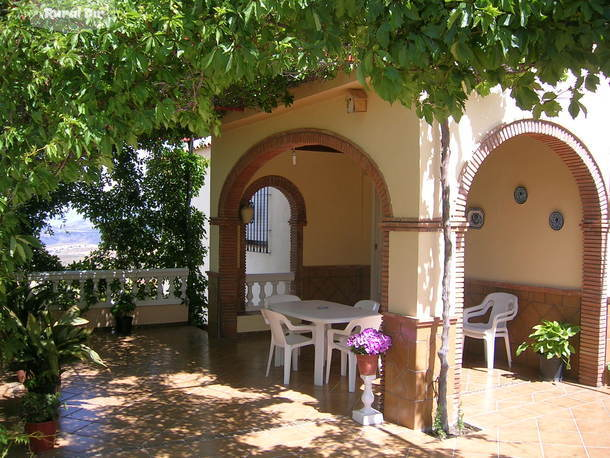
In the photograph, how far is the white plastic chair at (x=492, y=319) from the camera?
27.2ft

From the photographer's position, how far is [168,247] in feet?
38.1

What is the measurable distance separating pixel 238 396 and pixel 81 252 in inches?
230

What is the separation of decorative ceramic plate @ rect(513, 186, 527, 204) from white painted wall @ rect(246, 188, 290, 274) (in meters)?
6.08

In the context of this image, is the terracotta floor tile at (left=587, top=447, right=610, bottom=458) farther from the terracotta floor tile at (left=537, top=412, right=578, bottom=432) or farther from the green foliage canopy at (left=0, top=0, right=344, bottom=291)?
the green foliage canopy at (left=0, top=0, right=344, bottom=291)

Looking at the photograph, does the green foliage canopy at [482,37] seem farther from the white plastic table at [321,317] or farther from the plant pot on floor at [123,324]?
the plant pot on floor at [123,324]

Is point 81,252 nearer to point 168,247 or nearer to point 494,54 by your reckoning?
point 168,247

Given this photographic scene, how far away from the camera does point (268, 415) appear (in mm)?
6434

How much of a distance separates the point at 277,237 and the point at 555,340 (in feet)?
25.6

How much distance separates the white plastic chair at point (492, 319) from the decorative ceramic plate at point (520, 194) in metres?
1.38

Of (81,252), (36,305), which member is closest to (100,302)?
(81,252)

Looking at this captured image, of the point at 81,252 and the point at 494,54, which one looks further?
the point at 81,252

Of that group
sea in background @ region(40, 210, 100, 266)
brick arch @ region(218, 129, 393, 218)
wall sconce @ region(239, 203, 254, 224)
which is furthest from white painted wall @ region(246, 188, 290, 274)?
sea in background @ region(40, 210, 100, 266)

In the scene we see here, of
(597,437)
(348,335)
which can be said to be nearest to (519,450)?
(597,437)

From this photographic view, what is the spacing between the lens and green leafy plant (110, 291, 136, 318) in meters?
10.4
